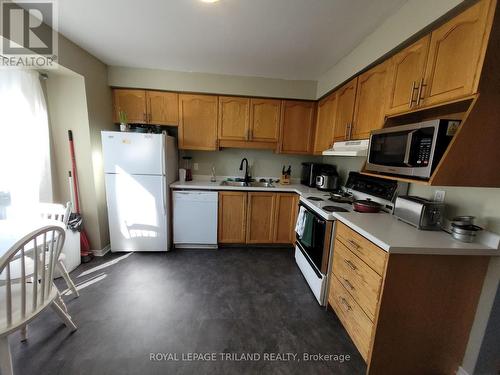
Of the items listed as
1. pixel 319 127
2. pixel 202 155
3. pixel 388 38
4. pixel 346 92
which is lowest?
pixel 202 155

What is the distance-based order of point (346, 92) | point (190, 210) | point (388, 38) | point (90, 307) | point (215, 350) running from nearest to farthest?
point (215, 350) < point (388, 38) < point (90, 307) < point (346, 92) < point (190, 210)

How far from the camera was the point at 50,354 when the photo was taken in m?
1.36

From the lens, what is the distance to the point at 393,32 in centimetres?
151

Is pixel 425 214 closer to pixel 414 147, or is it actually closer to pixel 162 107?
pixel 414 147

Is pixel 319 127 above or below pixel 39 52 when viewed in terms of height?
below

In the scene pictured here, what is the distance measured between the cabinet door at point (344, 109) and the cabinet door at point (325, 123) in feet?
0.32

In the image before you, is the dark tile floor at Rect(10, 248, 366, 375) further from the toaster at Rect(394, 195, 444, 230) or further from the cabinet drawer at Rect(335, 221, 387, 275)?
the toaster at Rect(394, 195, 444, 230)

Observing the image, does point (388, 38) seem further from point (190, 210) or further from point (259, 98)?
point (190, 210)

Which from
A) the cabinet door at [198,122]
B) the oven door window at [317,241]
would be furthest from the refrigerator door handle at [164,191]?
the oven door window at [317,241]

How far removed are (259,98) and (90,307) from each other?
9.80 feet

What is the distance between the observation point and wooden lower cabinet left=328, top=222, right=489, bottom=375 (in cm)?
116

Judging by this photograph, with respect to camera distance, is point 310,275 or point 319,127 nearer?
point 310,275

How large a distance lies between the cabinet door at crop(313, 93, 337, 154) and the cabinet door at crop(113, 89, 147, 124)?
7.93 feet

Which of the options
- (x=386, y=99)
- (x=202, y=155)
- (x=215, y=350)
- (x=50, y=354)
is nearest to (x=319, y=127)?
(x=386, y=99)
